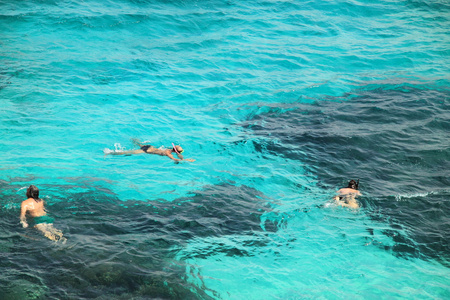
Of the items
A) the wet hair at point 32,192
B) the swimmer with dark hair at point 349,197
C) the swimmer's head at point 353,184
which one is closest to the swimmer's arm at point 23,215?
the wet hair at point 32,192

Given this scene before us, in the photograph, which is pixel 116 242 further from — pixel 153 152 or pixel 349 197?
pixel 349 197

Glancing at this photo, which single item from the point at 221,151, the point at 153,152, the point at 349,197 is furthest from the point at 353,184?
the point at 153,152

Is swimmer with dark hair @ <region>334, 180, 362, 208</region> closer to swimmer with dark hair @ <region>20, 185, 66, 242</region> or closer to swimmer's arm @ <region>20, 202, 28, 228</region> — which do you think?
swimmer with dark hair @ <region>20, 185, 66, 242</region>

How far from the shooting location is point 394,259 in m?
9.27

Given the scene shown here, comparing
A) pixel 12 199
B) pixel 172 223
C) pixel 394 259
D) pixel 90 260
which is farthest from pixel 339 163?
pixel 12 199

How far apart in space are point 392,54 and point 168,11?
13641 millimetres

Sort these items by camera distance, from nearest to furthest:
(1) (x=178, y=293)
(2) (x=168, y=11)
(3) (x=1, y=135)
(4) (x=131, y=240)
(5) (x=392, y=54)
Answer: (1) (x=178, y=293) < (4) (x=131, y=240) < (3) (x=1, y=135) < (5) (x=392, y=54) < (2) (x=168, y=11)

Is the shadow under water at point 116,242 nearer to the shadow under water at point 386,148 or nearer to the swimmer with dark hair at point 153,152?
the swimmer with dark hair at point 153,152

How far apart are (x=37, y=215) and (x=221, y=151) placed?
6255 mm

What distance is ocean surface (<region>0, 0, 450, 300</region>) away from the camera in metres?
8.45

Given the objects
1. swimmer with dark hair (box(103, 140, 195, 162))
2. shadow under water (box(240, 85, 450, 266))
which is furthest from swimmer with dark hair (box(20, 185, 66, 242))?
shadow under water (box(240, 85, 450, 266))

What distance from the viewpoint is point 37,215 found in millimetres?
9141

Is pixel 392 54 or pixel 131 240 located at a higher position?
pixel 392 54

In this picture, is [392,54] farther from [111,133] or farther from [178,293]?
[178,293]
